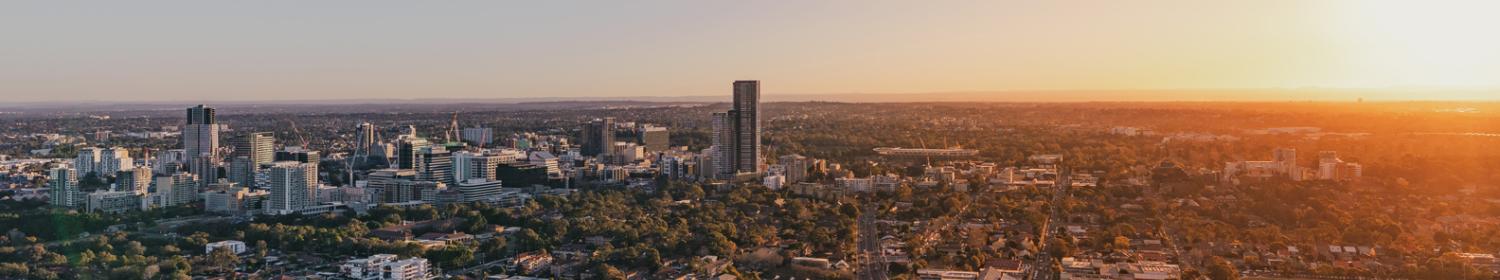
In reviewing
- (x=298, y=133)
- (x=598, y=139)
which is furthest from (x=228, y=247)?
(x=298, y=133)

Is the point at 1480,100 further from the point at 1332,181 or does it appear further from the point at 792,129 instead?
the point at 792,129

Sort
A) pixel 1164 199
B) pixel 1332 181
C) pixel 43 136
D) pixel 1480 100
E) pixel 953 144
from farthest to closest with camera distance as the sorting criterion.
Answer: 1. pixel 43 136
2. pixel 953 144
3. pixel 1480 100
4. pixel 1332 181
5. pixel 1164 199

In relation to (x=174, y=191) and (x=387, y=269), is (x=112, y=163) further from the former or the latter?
(x=387, y=269)

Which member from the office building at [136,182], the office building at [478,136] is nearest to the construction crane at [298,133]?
the office building at [478,136]

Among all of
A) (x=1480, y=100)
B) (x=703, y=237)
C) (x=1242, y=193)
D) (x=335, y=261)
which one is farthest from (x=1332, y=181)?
(x=335, y=261)

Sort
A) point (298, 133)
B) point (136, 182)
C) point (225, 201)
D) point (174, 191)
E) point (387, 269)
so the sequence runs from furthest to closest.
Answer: point (298, 133) → point (136, 182) → point (174, 191) → point (225, 201) → point (387, 269)
